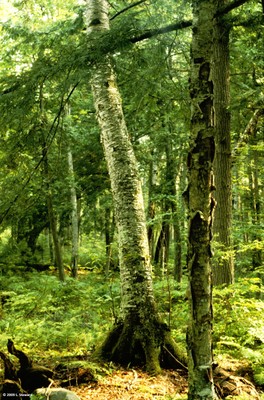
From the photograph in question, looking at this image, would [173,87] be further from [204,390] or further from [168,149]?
[168,149]

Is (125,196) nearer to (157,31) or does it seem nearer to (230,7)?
(157,31)

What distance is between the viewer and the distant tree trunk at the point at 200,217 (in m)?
2.56

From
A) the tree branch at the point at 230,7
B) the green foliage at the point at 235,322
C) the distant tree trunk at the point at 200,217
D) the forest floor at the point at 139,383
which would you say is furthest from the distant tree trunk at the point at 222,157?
the distant tree trunk at the point at 200,217

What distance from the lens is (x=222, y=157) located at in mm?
6375

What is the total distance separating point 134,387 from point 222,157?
4127 mm

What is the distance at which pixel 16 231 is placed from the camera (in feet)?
21.8

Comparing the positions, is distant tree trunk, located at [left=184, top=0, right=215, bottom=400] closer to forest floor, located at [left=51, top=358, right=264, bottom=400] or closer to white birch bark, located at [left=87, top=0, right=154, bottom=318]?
forest floor, located at [left=51, top=358, right=264, bottom=400]

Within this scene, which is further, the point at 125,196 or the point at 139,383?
the point at 125,196

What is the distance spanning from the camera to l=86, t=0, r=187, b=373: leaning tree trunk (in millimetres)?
4391

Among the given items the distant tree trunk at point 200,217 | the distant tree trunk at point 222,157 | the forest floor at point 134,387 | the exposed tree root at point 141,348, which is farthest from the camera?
the distant tree trunk at point 222,157

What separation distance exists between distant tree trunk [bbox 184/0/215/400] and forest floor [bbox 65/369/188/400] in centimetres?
111

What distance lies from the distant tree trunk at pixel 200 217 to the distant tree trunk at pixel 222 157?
380 cm

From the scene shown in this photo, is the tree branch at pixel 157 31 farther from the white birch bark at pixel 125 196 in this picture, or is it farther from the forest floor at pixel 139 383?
the forest floor at pixel 139 383

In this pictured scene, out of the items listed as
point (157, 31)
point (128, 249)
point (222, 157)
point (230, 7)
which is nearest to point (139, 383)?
point (128, 249)
